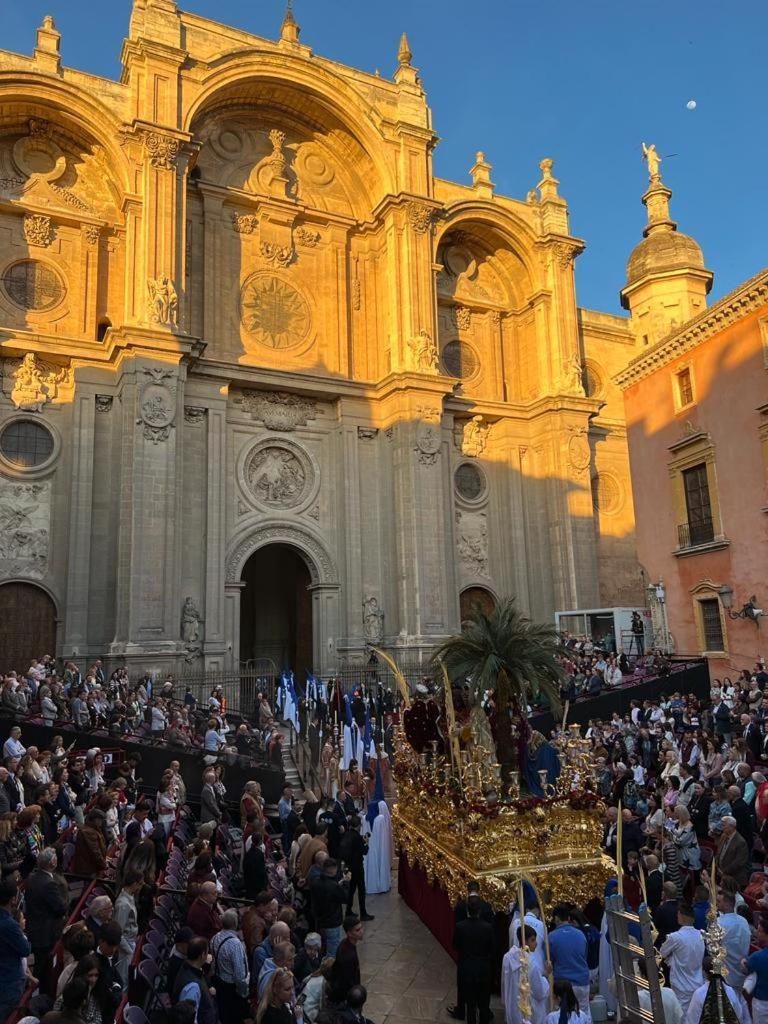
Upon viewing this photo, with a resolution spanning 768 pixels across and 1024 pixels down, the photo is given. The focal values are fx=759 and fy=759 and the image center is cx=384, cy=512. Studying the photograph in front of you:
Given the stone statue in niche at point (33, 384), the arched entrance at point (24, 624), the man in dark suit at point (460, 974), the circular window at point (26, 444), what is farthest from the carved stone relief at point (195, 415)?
the man in dark suit at point (460, 974)

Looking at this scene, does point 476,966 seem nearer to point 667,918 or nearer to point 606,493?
point 667,918

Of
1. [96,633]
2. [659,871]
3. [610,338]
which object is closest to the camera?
[659,871]

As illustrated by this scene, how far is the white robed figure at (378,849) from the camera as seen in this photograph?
467 inches

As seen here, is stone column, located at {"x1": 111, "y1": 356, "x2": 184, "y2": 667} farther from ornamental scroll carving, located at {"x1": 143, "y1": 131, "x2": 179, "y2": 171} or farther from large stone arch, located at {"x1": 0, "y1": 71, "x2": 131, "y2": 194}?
large stone arch, located at {"x1": 0, "y1": 71, "x2": 131, "y2": 194}

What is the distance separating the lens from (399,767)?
12.1 metres

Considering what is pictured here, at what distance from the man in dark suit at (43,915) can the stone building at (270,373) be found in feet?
48.5

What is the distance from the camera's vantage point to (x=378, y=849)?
1191cm

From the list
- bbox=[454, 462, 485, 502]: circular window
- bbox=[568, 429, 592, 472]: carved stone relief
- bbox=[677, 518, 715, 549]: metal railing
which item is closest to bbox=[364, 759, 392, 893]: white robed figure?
bbox=[677, 518, 715, 549]: metal railing

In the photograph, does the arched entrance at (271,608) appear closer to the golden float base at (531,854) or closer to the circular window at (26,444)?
the circular window at (26,444)

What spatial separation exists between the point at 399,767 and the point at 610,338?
97.2 feet

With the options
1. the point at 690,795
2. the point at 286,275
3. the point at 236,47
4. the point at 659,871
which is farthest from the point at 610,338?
the point at 659,871

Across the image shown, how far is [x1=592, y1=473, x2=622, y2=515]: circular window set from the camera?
33.9 metres

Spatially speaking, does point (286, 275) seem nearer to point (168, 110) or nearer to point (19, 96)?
point (168, 110)

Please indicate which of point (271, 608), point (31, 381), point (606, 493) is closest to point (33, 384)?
point (31, 381)
